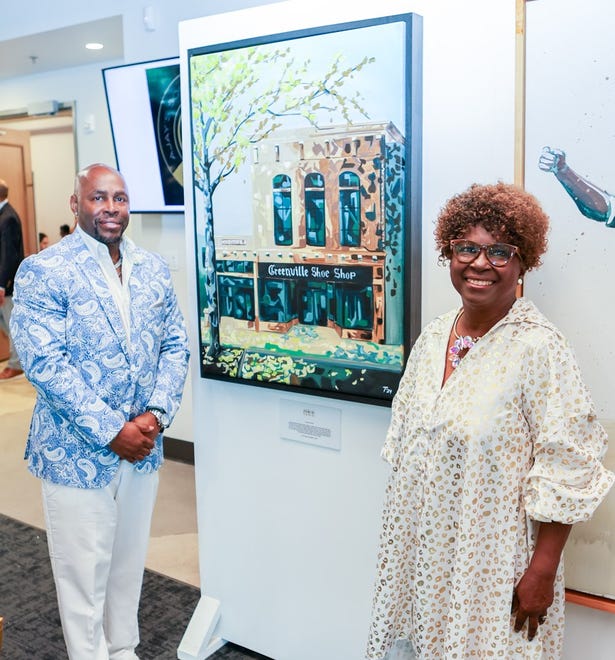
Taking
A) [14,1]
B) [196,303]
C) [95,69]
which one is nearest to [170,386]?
[196,303]

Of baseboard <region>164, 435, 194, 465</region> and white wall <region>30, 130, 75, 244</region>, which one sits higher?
white wall <region>30, 130, 75, 244</region>

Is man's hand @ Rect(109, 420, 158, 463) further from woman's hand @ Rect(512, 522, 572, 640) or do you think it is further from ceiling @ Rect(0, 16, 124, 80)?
ceiling @ Rect(0, 16, 124, 80)

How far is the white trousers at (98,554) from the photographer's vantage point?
2102 millimetres

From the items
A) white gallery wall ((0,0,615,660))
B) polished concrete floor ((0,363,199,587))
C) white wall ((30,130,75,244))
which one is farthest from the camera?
white wall ((30,130,75,244))

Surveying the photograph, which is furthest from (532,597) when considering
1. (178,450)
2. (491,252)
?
(178,450)

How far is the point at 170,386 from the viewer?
2191 mm

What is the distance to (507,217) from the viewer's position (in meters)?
1.47

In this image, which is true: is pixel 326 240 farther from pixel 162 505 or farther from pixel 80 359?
pixel 162 505

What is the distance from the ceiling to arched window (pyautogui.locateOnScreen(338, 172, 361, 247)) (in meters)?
2.79

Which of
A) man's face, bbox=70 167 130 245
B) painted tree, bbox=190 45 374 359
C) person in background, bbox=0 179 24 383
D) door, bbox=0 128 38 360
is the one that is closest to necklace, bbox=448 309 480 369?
painted tree, bbox=190 45 374 359

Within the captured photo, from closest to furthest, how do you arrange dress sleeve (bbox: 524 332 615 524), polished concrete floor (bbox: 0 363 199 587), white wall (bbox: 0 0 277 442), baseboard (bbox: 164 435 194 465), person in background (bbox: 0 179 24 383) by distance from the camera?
dress sleeve (bbox: 524 332 615 524) → polished concrete floor (bbox: 0 363 199 587) → white wall (bbox: 0 0 277 442) → baseboard (bbox: 164 435 194 465) → person in background (bbox: 0 179 24 383)

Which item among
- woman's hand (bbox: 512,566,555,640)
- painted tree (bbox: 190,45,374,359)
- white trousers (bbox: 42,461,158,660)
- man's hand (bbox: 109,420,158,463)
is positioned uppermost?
painted tree (bbox: 190,45,374,359)

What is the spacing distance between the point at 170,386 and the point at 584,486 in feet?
3.92

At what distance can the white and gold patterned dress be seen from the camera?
4.69 ft
